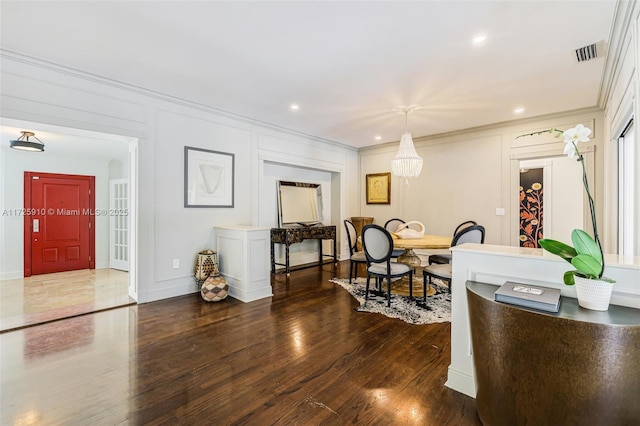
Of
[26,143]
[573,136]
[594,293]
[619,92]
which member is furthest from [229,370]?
[26,143]

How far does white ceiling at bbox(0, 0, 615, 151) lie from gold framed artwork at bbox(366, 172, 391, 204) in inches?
97.4

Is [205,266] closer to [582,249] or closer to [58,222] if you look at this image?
[58,222]

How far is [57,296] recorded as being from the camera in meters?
3.87

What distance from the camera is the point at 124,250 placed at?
5.70 m

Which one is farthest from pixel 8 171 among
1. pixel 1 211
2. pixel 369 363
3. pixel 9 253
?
pixel 369 363

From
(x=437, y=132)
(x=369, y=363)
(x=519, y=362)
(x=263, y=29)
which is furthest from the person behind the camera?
(x=437, y=132)

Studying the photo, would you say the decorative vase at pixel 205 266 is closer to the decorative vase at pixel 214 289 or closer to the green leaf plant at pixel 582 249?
the decorative vase at pixel 214 289

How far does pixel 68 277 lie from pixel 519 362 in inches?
253

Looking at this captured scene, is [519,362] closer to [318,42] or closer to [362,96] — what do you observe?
[318,42]

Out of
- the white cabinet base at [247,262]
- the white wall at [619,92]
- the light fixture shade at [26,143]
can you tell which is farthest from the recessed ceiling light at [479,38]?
the light fixture shade at [26,143]

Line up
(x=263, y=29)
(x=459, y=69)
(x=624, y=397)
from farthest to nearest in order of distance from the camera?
1. (x=459, y=69)
2. (x=263, y=29)
3. (x=624, y=397)

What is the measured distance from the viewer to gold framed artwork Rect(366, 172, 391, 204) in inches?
255

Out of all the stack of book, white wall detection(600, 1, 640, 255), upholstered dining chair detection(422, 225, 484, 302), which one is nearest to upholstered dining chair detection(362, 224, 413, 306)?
upholstered dining chair detection(422, 225, 484, 302)

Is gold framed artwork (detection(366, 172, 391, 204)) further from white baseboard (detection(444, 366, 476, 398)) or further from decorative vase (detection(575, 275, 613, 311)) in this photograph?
decorative vase (detection(575, 275, 613, 311))
